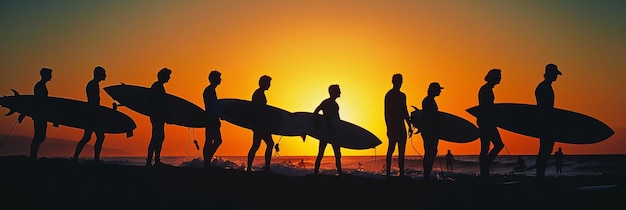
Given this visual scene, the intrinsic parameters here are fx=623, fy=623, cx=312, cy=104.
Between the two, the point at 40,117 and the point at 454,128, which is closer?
the point at 40,117

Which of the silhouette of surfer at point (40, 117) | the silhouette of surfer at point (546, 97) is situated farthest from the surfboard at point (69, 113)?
the silhouette of surfer at point (546, 97)

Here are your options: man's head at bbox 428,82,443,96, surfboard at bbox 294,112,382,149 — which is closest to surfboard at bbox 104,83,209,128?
surfboard at bbox 294,112,382,149

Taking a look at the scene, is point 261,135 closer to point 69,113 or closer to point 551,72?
point 69,113

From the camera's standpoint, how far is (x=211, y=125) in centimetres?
1227

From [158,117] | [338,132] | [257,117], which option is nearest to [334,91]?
[338,132]

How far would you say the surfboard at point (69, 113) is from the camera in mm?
13047

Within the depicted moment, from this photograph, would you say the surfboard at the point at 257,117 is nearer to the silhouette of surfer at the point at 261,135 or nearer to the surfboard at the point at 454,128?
the silhouette of surfer at the point at 261,135

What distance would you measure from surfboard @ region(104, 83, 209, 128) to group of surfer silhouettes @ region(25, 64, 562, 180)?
0.32 meters

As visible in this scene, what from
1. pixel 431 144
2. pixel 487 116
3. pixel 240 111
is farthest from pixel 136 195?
pixel 487 116

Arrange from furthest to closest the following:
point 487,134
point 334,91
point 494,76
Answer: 1. point 334,91
2. point 494,76
3. point 487,134

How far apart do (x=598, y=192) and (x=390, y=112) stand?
163 inches

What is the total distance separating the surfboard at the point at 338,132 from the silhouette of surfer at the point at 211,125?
2047mm

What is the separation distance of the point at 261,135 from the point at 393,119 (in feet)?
8.71

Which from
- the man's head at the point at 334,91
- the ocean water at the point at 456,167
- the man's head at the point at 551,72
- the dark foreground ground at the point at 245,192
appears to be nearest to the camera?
the dark foreground ground at the point at 245,192
